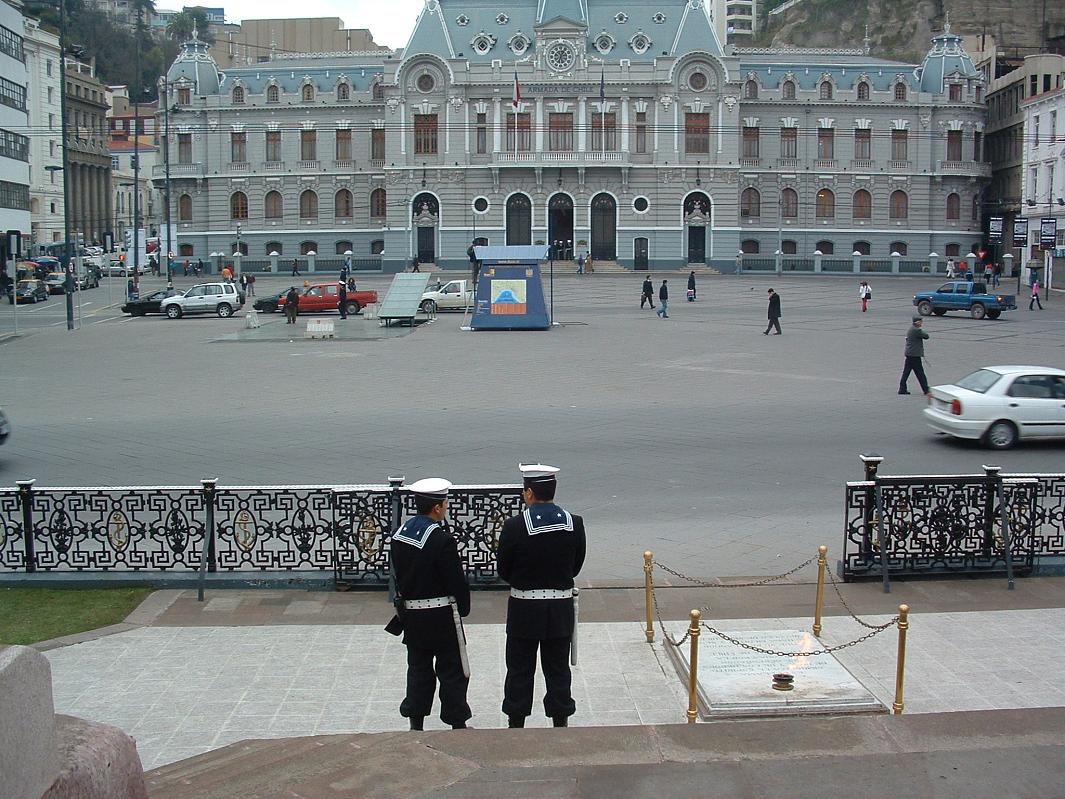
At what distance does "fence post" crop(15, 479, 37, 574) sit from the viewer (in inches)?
413

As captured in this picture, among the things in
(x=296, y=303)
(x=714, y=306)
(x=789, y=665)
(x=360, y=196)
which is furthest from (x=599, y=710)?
(x=360, y=196)

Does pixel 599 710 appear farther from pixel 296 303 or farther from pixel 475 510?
pixel 296 303

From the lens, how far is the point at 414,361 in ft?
95.7

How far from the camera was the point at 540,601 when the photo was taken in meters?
6.83

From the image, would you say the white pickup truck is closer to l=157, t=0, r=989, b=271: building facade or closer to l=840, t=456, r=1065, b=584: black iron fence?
l=157, t=0, r=989, b=271: building facade

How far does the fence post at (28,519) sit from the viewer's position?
34.4 feet

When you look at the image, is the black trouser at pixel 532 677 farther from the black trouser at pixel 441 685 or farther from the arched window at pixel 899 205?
the arched window at pixel 899 205

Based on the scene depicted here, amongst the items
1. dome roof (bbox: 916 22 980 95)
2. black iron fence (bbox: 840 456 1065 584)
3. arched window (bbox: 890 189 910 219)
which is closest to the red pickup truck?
black iron fence (bbox: 840 456 1065 584)

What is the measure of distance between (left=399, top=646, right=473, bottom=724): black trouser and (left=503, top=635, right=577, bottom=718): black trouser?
0.93 feet

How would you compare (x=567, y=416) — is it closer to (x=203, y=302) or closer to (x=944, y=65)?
(x=203, y=302)

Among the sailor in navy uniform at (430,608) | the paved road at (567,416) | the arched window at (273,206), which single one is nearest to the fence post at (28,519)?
the paved road at (567,416)

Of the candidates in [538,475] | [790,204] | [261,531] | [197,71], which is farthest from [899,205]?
[538,475]

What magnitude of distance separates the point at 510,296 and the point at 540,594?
104ft

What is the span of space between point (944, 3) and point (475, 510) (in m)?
110
